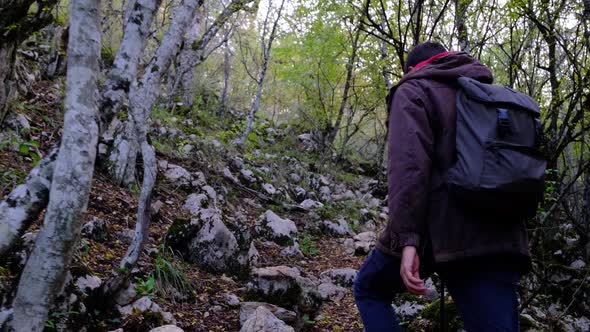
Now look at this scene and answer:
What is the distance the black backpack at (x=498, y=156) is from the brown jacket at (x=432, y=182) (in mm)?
65

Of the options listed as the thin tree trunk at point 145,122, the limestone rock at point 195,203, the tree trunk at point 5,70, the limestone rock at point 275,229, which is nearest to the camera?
the thin tree trunk at point 145,122

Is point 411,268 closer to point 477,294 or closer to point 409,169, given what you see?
point 477,294

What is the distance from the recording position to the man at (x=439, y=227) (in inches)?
62.7

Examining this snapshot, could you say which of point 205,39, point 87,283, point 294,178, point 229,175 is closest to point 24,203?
point 87,283

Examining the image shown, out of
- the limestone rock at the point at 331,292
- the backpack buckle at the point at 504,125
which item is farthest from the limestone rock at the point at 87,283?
the backpack buckle at the point at 504,125

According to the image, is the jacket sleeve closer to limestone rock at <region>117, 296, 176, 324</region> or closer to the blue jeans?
the blue jeans

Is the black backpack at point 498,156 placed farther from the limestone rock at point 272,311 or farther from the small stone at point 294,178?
the small stone at point 294,178

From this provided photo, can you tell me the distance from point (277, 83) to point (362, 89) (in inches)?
248

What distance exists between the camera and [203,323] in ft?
10.2

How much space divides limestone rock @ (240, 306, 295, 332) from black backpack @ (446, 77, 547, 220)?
174 cm

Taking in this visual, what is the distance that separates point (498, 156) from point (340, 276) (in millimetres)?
3575

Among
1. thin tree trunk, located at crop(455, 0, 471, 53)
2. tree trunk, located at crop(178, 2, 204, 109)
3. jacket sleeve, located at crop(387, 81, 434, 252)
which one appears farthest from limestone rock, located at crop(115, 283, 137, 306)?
tree trunk, located at crop(178, 2, 204, 109)

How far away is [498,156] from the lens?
154cm

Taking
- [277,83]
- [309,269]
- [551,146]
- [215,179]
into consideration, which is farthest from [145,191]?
[277,83]
